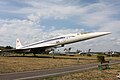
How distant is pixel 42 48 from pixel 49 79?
4079cm

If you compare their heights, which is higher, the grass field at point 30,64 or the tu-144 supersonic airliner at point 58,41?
the tu-144 supersonic airliner at point 58,41

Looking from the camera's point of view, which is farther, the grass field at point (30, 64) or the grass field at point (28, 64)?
the grass field at point (30, 64)

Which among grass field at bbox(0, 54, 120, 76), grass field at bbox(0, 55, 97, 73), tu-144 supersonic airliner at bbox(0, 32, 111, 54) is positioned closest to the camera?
grass field at bbox(0, 55, 97, 73)

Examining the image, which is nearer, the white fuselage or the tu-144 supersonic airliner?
the white fuselage

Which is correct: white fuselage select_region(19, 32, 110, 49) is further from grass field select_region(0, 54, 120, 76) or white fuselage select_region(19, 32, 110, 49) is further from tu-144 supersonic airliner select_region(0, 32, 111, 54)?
grass field select_region(0, 54, 120, 76)

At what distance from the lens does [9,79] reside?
1634cm

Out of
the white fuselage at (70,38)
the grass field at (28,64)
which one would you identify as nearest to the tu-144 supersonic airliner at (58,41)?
the white fuselage at (70,38)

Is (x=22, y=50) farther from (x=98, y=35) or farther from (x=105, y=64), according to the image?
(x=105, y=64)

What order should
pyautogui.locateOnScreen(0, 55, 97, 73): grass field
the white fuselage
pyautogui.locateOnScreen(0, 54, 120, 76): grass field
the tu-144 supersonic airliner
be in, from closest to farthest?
pyautogui.locateOnScreen(0, 55, 97, 73): grass field, pyautogui.locateOnScreen(0, 54, 120, 76): grass field, the white fuselage, the tu-144 supersonic airliner

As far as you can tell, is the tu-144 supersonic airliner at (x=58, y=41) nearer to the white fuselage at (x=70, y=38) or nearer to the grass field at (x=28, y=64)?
the white fuselage at (x=70, y=38)

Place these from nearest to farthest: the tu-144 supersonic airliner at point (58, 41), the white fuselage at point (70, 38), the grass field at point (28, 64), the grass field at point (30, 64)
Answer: the grass field at point (28, 64) → the grass field at point (30, 64) → the white fuselage at point (70, 38) → the tu-144 supersonic airliner at point (58, 41)

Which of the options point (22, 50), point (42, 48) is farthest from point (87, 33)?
point (22, 50)

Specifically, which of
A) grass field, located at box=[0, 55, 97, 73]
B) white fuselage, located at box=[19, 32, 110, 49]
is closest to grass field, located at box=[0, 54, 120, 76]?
grass field, located at box=[0, 55, 97, 73]

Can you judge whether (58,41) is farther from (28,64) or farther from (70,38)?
(28,64)
